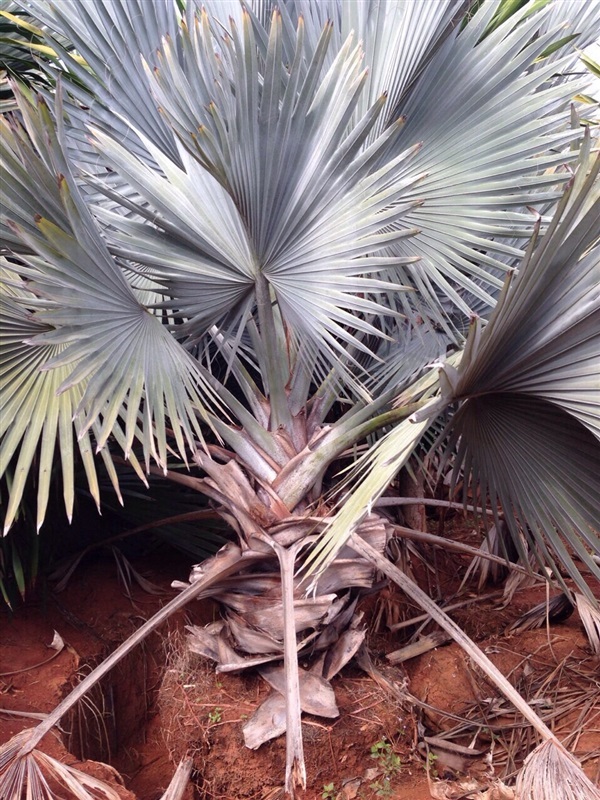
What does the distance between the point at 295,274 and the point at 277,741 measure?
4.24ft

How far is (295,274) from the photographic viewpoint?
1832 mm

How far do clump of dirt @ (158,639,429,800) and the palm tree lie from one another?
76mm

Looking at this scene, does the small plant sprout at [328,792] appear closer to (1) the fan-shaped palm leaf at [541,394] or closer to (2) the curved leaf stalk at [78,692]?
(2) the curved leaf stalk at [78,692]

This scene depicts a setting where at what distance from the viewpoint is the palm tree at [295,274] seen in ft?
5.27

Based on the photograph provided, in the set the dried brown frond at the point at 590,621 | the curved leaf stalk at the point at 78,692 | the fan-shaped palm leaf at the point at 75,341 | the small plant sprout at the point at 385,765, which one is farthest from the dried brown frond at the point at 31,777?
the dried brown frond at the point at 590,621

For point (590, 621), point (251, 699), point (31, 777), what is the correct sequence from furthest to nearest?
point (590, 621), point (251, 699), point (31, 777)

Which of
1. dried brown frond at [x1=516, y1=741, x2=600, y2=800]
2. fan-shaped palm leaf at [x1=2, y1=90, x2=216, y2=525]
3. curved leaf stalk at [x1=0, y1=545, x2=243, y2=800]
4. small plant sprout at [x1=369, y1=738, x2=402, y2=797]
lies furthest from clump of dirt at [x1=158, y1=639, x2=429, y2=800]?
fan-shaped palm leaf at [x1=2, y1=90, x2=216, y2=525]

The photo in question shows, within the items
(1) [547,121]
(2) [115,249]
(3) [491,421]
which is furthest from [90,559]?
(1) [547,121]

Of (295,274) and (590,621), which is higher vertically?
(295,274)

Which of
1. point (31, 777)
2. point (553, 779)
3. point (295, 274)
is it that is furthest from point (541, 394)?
point (31, 777)

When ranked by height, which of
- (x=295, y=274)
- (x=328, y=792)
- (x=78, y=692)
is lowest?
(x=328, y=792)

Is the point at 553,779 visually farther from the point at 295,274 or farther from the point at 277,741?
the point at 295,274

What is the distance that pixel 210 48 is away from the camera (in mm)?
1815

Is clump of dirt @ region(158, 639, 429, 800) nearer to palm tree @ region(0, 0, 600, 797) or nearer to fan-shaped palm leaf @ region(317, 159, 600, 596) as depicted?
palm tree @ region(0, 0, 600, 797)
